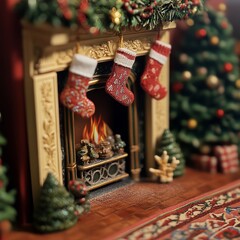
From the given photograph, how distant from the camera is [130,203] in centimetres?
508

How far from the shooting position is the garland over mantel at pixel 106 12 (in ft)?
13.1

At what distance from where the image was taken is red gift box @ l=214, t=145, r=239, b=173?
602cm

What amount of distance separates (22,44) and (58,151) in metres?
1.06

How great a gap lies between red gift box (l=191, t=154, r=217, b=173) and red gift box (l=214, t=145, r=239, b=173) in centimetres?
8

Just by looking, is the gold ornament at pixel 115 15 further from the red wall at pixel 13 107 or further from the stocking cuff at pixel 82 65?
the red wall at pixel 13 107

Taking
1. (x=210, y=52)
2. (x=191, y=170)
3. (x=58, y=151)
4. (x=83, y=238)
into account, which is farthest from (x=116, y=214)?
(x=210, y=52)

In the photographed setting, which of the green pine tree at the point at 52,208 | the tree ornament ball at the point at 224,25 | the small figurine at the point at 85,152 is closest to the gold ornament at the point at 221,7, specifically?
the tree ornament ball at the point at 224,25

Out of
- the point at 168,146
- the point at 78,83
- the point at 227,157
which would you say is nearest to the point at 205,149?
the point at 227,157

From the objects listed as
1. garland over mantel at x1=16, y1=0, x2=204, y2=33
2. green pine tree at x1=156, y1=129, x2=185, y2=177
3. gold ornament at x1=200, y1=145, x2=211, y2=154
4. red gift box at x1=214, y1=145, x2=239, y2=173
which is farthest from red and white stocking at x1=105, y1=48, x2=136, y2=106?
red gift box at x1=214, y1=145, x2=239, y2=173

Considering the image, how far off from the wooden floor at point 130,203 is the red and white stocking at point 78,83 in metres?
1.06

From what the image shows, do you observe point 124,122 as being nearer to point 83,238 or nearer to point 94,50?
point 94,50

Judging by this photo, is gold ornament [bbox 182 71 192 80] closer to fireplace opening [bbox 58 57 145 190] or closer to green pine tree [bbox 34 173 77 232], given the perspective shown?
fireplace opening [bbox 58 57 145 190]

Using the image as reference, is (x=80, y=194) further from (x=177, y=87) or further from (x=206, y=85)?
(x=206, y=85)

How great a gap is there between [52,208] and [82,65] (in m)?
1.30
